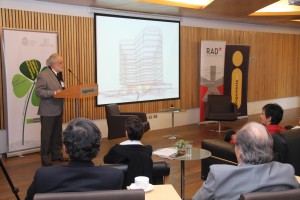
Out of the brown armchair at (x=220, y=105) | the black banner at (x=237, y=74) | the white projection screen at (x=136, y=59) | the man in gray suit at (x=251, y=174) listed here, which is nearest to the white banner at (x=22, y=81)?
the white projection screen at (x=136, y=59)

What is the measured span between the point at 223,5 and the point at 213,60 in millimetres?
2160

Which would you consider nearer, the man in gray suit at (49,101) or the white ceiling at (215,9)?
the man in gray suit at (49,101)

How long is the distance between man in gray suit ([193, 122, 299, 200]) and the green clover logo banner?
4975mm

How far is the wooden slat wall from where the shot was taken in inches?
266

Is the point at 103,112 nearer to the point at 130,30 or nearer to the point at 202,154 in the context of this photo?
the point at 130,30

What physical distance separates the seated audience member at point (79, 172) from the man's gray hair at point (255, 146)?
75 cm

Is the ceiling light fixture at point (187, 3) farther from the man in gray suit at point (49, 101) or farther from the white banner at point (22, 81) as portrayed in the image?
the man in gray suit at point (49, 101)

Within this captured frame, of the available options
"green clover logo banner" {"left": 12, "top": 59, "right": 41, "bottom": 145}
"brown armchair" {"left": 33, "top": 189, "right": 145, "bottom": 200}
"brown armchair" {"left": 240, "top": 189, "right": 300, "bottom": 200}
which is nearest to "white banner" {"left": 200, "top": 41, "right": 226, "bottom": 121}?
"green clover logo banner" {"left": 12, "top": 59, "right": 41, "bottom": 145}

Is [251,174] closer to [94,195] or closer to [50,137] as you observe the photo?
[94,195]

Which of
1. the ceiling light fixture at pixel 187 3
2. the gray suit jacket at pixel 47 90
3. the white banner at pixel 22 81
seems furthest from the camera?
the ceiling light fixture at pixel 187 3

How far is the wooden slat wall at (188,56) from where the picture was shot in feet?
22.1

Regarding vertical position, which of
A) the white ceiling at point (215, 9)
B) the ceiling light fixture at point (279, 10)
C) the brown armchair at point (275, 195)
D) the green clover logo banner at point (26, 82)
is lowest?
the brown armchair at point (275, 195)

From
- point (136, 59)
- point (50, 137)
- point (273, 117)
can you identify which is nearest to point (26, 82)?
point (50, 137)

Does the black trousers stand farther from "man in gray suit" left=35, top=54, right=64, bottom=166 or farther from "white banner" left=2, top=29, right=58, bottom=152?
"white banner" left=2, top=29, right=58, bottom=152
